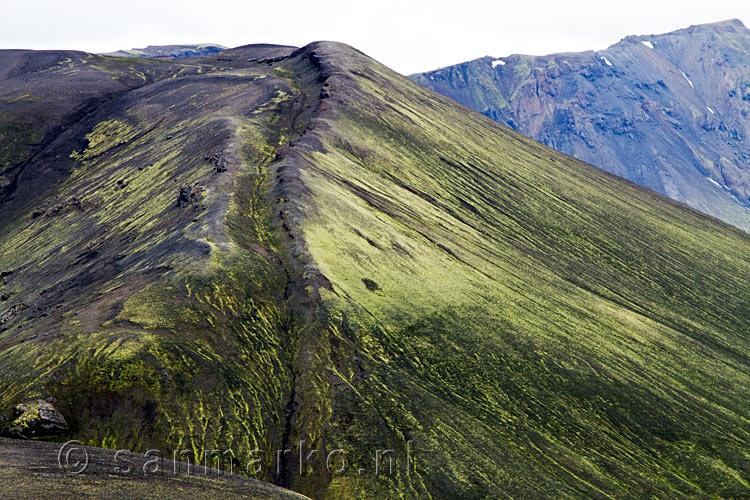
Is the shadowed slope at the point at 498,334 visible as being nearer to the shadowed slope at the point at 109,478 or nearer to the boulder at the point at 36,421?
the shadowed slope at the point at 109,478

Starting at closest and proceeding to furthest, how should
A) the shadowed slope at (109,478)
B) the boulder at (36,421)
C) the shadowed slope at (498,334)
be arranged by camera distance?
1. the shadowed slope at (109,478)
2. the boulder at (36,421)
3. the shadowed slope at (498,334)

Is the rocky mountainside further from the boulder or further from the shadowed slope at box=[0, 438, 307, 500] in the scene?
the shadowed slope at box=[0, 438, 307, 500]

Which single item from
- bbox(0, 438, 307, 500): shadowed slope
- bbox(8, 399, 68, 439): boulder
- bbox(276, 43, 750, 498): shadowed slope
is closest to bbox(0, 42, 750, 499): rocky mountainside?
bbox(8, 399, 68, 439): boulder

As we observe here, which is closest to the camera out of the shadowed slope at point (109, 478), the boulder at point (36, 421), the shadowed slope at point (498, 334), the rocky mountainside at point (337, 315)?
the shadowed slope at point (109, 478)

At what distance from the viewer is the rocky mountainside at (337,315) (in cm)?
6047

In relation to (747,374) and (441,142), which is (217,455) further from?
(441,142)

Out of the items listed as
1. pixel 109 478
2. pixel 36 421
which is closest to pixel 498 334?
pixel 109 478

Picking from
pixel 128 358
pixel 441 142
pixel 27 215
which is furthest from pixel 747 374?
pixel 27 215

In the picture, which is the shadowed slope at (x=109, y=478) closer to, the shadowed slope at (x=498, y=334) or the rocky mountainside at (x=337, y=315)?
the rocky mountainside at (x=337, y=315)

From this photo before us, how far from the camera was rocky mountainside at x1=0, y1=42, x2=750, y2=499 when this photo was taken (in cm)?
6047

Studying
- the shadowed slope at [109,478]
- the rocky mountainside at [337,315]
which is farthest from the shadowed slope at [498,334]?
the shadowed slope at [109,478]

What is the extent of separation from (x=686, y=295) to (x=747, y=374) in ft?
125

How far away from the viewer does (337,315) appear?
7631 cm

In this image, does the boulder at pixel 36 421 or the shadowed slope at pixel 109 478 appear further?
the boulder at pixel 36 421
